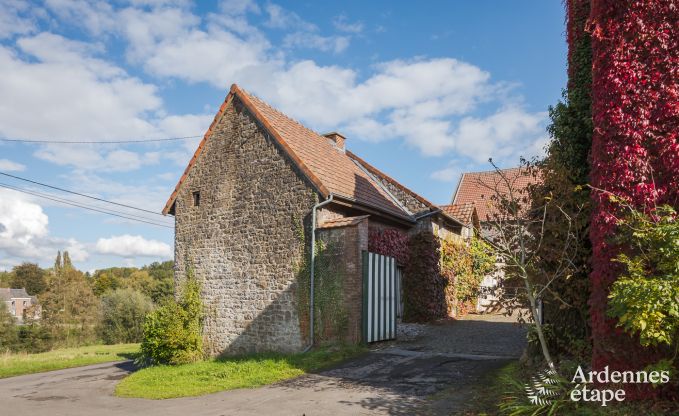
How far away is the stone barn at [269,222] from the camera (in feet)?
42.7

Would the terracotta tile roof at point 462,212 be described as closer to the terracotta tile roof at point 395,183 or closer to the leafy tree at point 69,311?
the terracotta tile roof at point 395,183

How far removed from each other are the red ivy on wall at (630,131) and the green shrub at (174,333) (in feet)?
38.8

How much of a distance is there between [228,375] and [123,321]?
2934cm

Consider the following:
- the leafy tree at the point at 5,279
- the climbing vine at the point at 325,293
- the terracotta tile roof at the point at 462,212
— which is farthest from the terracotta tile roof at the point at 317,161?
the leafy tree at the point at 5,279

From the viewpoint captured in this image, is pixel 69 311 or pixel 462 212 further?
pixel 69 311

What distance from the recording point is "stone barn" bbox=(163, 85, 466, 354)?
13.0m

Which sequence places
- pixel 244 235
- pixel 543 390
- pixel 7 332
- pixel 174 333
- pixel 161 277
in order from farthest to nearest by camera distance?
pixel 161 277 < pixel 7 332 < pixel 244 235 < pixel 174 333 < pixel 543 390

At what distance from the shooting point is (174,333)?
1476 cm

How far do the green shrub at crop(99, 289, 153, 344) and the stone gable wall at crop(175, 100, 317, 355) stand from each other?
22800 millimetres

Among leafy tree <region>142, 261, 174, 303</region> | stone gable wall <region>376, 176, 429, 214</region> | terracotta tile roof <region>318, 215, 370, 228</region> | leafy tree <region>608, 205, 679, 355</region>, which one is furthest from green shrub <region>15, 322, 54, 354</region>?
leafy tree <region>608, 205, 679, 355</region>

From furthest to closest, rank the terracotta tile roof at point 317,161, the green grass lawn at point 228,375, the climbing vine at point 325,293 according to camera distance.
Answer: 1. the terracotta tile roof at point 317,161
2. the climbing vine at point 325,293
3. the green grass lawn at point 228,375

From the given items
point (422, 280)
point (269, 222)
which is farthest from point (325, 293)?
point (422, 280)

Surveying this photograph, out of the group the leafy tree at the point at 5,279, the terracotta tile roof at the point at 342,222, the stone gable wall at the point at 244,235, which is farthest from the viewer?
the leafy tree at the point at 5,279

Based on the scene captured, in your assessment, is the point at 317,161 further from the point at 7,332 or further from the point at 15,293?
the point at 15,293
